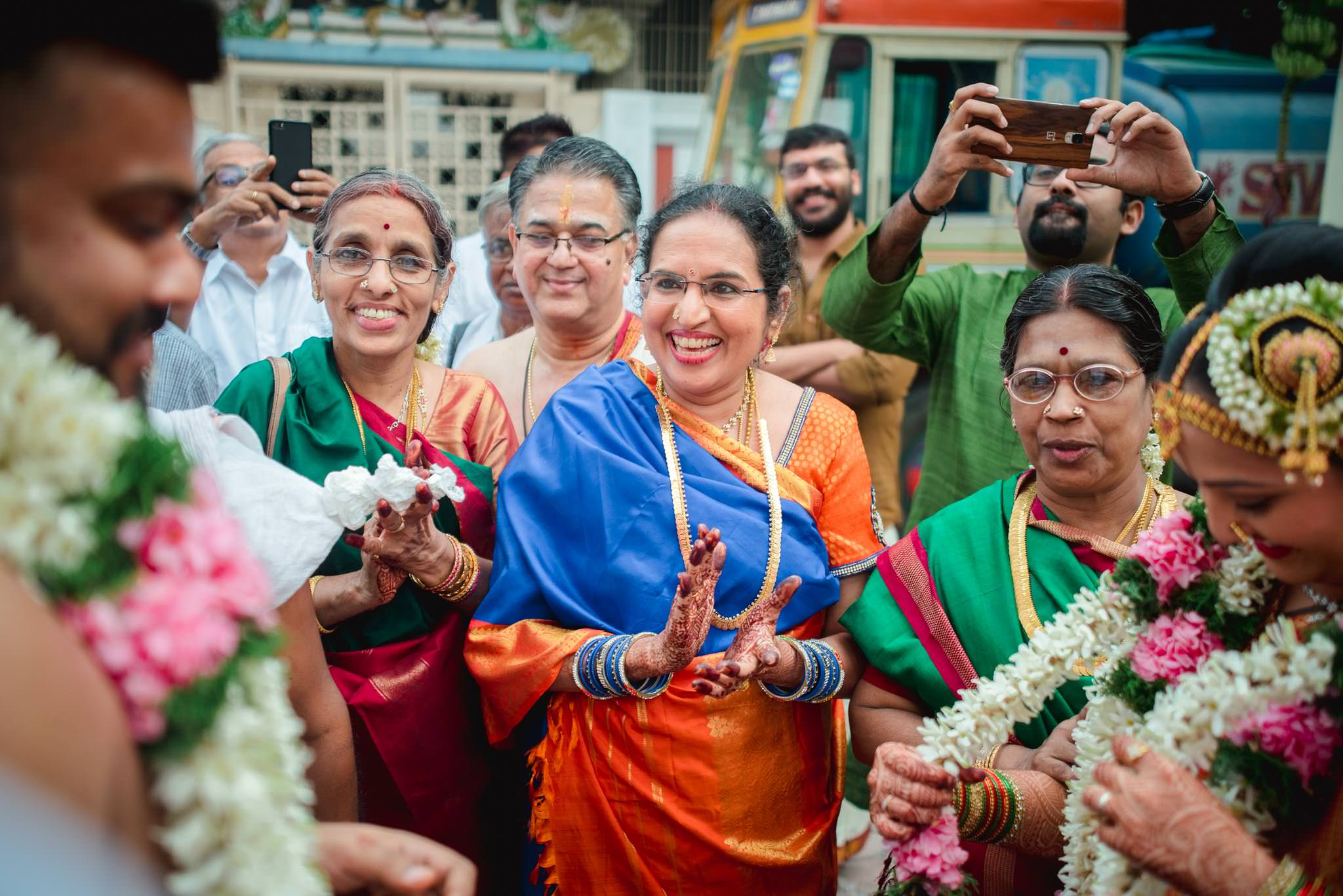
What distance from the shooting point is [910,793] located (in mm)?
1877

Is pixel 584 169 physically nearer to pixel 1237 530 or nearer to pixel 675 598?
pixel 675 598

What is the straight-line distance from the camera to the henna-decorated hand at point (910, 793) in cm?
188

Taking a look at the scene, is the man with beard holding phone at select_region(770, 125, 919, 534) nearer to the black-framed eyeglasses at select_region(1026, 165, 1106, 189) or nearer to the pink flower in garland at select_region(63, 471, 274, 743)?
the black-framed eyeglasses at select_region(1026, 165, 1106, 189)

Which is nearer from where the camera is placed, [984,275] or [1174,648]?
[1174,648]

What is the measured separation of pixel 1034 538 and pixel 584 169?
170cm

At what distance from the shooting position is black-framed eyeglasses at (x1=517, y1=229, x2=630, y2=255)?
3197 mm

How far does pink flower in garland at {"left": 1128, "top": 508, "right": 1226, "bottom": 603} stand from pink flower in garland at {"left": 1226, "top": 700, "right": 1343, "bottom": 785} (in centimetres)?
33

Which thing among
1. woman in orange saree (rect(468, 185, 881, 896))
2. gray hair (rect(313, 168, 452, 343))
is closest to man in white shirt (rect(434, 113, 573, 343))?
gray hair (rect(313, 168, 452, 343))

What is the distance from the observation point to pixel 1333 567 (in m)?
1.53

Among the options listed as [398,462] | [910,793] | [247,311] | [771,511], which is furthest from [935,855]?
[247,311]

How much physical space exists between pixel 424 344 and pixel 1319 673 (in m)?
2.49

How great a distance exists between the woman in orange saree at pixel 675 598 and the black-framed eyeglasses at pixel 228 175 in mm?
2217


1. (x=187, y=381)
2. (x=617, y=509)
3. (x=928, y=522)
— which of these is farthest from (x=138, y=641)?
(x=187, y=381)

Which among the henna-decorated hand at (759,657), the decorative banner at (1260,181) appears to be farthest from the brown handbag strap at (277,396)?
the decorative banner at (1260,181)
